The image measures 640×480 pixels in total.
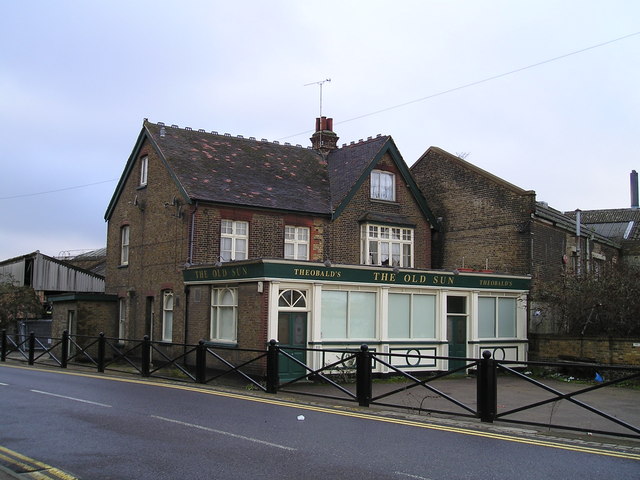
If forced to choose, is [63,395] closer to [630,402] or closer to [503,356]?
[630,402]

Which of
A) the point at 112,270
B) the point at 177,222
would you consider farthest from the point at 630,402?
the point at 112,270

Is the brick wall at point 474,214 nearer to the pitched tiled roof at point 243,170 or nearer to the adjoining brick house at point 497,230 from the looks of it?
the adjoining brick house at point 497,230

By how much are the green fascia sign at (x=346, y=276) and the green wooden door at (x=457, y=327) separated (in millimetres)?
727

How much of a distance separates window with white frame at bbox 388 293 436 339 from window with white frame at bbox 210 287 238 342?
197 inches

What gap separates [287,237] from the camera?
85.5 feet

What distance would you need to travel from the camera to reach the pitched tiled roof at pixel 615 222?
39062 mm

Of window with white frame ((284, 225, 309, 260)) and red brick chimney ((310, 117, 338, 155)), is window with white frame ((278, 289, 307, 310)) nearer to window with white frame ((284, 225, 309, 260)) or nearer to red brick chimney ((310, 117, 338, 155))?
window with white frame ((284, 225, 309, 260))

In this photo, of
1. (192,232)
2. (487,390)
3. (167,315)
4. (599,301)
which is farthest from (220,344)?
(599,301)

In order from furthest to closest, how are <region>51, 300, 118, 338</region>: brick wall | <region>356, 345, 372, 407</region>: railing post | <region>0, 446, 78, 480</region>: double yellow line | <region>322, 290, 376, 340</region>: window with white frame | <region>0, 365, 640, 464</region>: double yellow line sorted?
<region>51, 300, 118, 338</region>: brick wall
<region>322, 290, 376, 340</region>: window with white frame
<region>356, 345, 372, 407</region>: railing post
<region>0, 365, 640, 464</region>: double yellow line
<region>0, 446, 78, 480</region>: double yellow line

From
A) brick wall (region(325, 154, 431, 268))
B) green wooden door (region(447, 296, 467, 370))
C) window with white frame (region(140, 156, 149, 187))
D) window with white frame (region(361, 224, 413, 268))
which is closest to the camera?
green wooden door (region(447, 296, 467, 370))

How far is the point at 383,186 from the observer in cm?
2855

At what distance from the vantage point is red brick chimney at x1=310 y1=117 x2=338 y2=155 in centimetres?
3158

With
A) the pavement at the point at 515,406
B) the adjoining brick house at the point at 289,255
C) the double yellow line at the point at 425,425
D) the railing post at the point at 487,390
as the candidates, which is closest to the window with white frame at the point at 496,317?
the adjoining brick house at the point at 289,255

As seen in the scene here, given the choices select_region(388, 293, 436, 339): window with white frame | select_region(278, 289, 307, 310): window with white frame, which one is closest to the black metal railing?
select_region(388, 293, 436, 339): window with white frame
